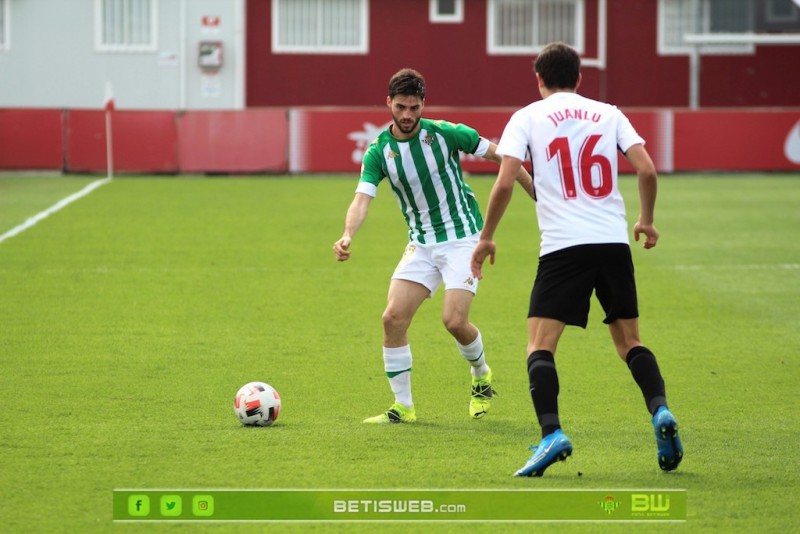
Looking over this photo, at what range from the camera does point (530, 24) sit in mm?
34156

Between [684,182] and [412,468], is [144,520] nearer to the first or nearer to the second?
[412,468]

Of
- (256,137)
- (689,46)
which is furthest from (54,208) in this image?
(689,46)

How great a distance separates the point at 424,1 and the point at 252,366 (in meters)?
25.2

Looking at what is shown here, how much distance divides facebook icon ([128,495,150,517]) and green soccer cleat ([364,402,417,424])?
209 cm

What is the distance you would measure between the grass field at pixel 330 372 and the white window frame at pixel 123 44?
15.4m

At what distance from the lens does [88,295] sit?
12859 millimetres

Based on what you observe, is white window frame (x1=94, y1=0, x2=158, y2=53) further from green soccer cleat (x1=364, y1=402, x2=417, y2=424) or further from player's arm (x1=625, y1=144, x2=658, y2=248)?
player's arm (x1=625, y1=144, x2=658, y2=248)

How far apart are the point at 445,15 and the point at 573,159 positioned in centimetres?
2783

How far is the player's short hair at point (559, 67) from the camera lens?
21.8 feet

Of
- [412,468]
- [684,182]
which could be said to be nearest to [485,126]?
[684,182]

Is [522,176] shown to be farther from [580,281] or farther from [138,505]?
[138,505]

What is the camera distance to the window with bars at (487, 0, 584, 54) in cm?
3406

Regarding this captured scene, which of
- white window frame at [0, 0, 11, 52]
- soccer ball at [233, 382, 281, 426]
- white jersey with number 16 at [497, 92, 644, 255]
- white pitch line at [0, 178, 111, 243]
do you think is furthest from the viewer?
white window frame at [0, 0, 11, 52]

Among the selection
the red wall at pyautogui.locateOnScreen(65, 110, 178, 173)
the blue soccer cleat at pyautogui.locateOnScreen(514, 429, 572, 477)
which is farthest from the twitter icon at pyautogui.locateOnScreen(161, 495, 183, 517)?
the red wall at pyautogui.locateOnScreen(65, 110, 178, 173)
